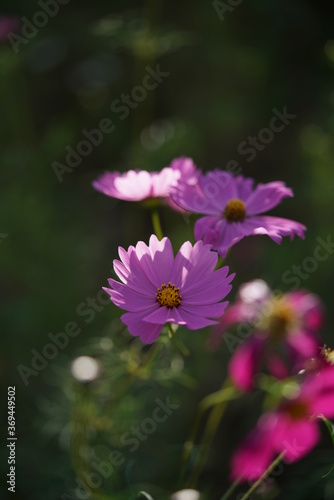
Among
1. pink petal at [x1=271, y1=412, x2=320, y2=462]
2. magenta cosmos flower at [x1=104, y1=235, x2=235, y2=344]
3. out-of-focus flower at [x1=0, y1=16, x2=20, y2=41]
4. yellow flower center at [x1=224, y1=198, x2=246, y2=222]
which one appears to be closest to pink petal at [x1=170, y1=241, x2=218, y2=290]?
magenta cosmos flower at [x1=104, y1=235, x2=235, y2=344]

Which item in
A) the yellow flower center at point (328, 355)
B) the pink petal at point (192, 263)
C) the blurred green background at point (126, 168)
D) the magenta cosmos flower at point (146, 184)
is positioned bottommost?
the blurred green background at point (126, 168)

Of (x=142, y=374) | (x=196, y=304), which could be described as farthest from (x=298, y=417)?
(x=142, y=374)

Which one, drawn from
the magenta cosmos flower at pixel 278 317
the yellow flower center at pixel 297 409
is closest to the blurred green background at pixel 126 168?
the magenta cosmos flower at pixel 278 317

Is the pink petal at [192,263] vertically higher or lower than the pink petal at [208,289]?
higher

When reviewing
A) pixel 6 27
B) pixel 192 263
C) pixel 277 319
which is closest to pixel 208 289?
pixel 192 263

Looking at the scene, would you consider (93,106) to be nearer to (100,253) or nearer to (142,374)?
(100,253)

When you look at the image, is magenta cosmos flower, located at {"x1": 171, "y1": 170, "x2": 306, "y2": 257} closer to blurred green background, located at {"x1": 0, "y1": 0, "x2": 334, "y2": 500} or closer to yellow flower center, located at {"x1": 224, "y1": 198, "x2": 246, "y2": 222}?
yellow flower center, located at {"x1": 224, "y1": 198, "x2": 246, "y2": 222}

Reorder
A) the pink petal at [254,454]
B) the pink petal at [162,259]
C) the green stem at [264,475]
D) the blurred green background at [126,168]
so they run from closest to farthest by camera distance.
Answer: the pink petal at [254,454] < the green stem at [264,475] < the pink petal at [162,259] < the blurred green background at [126,168]

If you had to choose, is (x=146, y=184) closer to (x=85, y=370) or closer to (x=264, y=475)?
(x=85, y=370)

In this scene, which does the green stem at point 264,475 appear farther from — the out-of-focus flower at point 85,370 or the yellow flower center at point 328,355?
the out-of-focus flower at point 85,370
